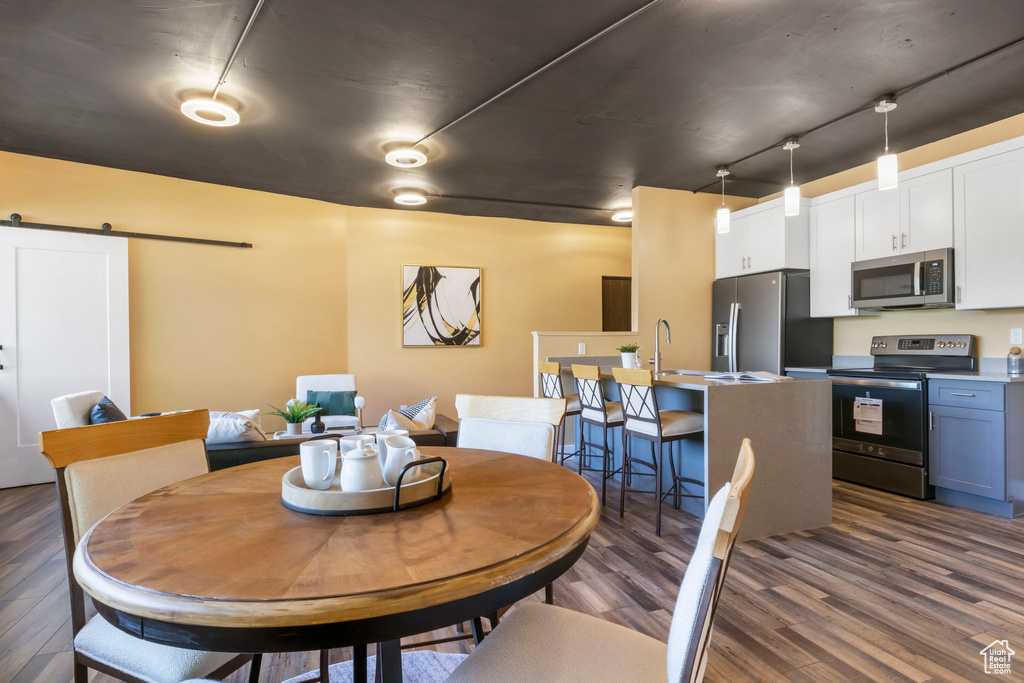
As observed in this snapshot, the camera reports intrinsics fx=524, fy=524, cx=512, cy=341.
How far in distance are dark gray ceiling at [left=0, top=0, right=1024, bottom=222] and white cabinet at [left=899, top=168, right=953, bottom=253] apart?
40cm

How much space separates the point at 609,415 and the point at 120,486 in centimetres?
277

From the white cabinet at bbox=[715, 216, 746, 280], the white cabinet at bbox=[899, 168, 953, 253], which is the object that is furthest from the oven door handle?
the white cabinet at bbox=[715, 216, 746, 280]

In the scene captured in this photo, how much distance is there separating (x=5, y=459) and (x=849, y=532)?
6.00 metres

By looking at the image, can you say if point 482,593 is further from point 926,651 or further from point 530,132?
point 530,132

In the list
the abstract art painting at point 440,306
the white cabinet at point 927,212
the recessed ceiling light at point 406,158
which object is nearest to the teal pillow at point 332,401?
the abstract art painting at point 440,306

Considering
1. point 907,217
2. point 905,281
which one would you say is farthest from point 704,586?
point 907,217

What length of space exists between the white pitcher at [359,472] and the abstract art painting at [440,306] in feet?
16.5

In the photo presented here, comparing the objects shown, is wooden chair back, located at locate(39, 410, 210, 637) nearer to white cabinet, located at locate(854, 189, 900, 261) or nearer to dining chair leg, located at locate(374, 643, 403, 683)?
dining chair leg, located at locate(374, 643, 403, 683)

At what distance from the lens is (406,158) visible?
13.7 feet

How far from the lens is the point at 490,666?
1.01 metres

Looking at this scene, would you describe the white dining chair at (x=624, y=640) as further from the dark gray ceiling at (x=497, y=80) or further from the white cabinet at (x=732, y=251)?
the white cabinet at (x=732, y=251)

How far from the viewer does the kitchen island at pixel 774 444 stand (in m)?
2.82

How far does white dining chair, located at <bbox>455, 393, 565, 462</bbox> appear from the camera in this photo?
1.80 metres

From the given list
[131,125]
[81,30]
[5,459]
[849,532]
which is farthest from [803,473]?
[5,459]
